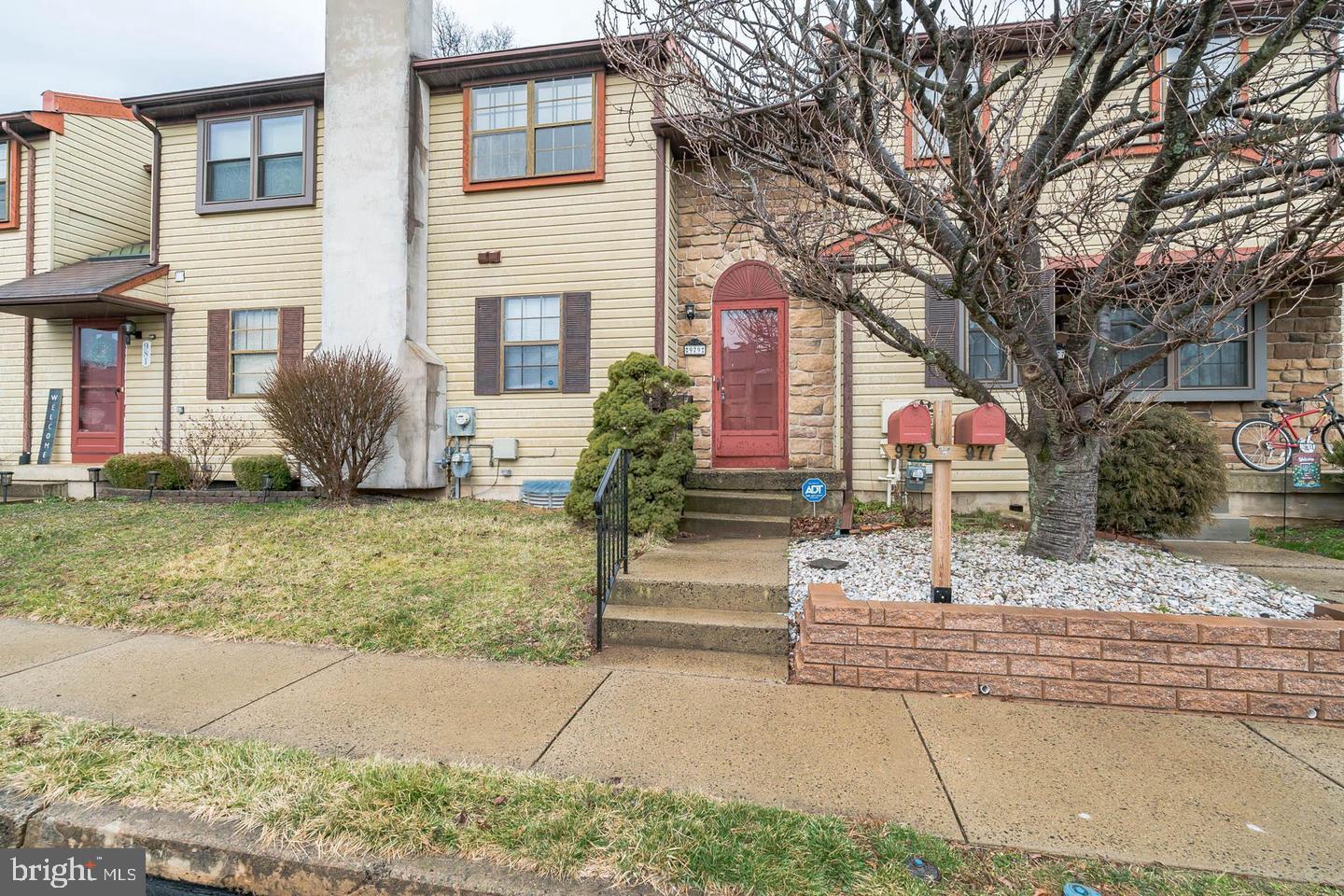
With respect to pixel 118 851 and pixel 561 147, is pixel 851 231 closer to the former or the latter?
pixel 118 851

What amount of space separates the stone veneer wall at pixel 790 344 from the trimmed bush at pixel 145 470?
690cm

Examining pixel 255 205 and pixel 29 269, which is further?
pixel 29 269

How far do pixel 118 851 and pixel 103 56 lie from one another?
29952 millimetres

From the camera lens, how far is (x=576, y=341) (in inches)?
312

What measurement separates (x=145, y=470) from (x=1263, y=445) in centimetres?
1364

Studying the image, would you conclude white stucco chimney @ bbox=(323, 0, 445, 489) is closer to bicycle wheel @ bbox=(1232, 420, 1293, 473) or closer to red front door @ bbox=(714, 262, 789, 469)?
red front door @ bbox=(714, 262, 789, 469)

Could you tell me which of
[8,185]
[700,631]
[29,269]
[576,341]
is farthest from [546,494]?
[8,185]

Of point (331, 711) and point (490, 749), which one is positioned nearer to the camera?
point (490, 749)

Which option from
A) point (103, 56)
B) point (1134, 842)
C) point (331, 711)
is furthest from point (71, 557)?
point (103, 56)

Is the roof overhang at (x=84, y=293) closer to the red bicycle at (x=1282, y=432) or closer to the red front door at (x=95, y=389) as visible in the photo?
the red front door at (x=95, y=389)

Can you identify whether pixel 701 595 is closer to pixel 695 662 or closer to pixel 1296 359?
pixel 695 662

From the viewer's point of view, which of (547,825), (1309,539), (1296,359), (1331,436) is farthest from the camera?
(1296,359)

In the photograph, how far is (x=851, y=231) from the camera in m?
3.67

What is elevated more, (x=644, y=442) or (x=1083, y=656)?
(x=644, y=442)
